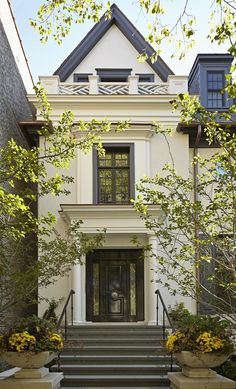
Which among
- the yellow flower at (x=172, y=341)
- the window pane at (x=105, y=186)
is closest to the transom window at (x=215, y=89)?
the window pane at (x=105, y=186)

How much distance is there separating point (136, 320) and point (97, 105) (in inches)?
255

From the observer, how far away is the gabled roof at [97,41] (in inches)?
751

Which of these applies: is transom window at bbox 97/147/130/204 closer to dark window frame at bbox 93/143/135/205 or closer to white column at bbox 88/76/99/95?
dark window frame at bbox 93/143/135/205

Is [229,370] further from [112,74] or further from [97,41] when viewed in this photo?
[97,41]

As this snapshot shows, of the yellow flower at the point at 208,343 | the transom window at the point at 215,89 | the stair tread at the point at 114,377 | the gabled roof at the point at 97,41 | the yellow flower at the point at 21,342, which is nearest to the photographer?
the yellow flower at the point at 208,343

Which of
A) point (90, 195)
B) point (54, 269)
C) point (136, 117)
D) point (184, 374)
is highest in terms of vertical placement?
point (136, 117)

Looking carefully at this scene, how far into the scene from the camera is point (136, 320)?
1691 centimetres

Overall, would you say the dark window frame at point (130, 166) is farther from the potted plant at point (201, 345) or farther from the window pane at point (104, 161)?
the potted plant at point (201, 345)

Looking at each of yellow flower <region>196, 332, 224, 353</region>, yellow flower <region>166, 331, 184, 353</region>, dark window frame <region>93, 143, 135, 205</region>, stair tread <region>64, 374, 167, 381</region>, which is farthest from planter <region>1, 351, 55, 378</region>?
dark window frame <region>93, 143, 135, 205</region>

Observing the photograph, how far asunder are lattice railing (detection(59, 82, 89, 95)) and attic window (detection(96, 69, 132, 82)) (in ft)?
4.80

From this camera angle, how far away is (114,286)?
1728 centimetres

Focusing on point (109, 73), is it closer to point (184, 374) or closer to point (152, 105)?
point (152, 105)

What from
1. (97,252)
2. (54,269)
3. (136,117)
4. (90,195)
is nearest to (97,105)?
(136,117)

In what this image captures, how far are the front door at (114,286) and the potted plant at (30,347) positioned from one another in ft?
24.1
